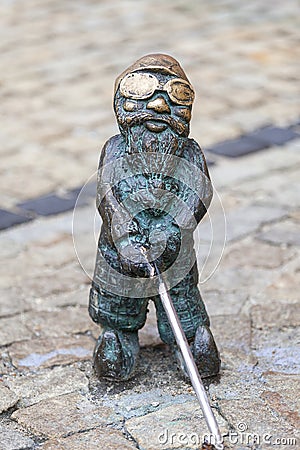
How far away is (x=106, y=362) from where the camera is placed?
3336 mm

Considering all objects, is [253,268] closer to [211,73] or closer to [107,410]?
[107,410]

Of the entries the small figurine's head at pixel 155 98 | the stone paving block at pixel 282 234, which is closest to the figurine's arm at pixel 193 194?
the small figurine's head at pixel 155 98

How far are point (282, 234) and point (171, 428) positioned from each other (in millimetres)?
2008

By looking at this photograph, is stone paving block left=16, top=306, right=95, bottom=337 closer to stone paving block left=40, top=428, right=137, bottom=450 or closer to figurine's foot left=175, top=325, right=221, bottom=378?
figurine's foot left=175, top=325, right=221, bottom=378

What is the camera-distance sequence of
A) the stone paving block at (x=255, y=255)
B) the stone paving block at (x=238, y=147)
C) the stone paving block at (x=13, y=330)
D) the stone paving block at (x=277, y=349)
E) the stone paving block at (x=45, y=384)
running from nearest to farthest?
1. the stone paving block at (x=45, y=384)
2. the stone paving block at (x=277, y=349)
3. the stone paving block at (x=13, y=330)
4. the stone paving block at (x=255, y=255)
5. the stone paving block at (x=238, y=147)

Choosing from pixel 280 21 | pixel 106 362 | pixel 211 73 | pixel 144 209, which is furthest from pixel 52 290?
pixel 280 21

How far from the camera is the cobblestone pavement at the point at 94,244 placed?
3.19 meters

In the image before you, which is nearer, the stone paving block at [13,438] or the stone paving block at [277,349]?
the stone paving block at [13,438]

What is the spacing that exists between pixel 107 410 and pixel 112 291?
456mm

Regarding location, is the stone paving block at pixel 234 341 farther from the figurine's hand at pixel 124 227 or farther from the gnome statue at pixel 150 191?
the figurine's hand at pixel 124 227

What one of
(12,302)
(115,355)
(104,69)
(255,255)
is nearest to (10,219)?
(12,302)

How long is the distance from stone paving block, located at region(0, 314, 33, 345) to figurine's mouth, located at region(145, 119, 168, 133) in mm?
1315

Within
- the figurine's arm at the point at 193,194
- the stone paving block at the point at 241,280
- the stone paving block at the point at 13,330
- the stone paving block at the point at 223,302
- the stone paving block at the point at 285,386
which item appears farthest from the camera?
the stone paving block at the point at 241,280

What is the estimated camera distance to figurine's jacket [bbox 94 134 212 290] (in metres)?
3.10
